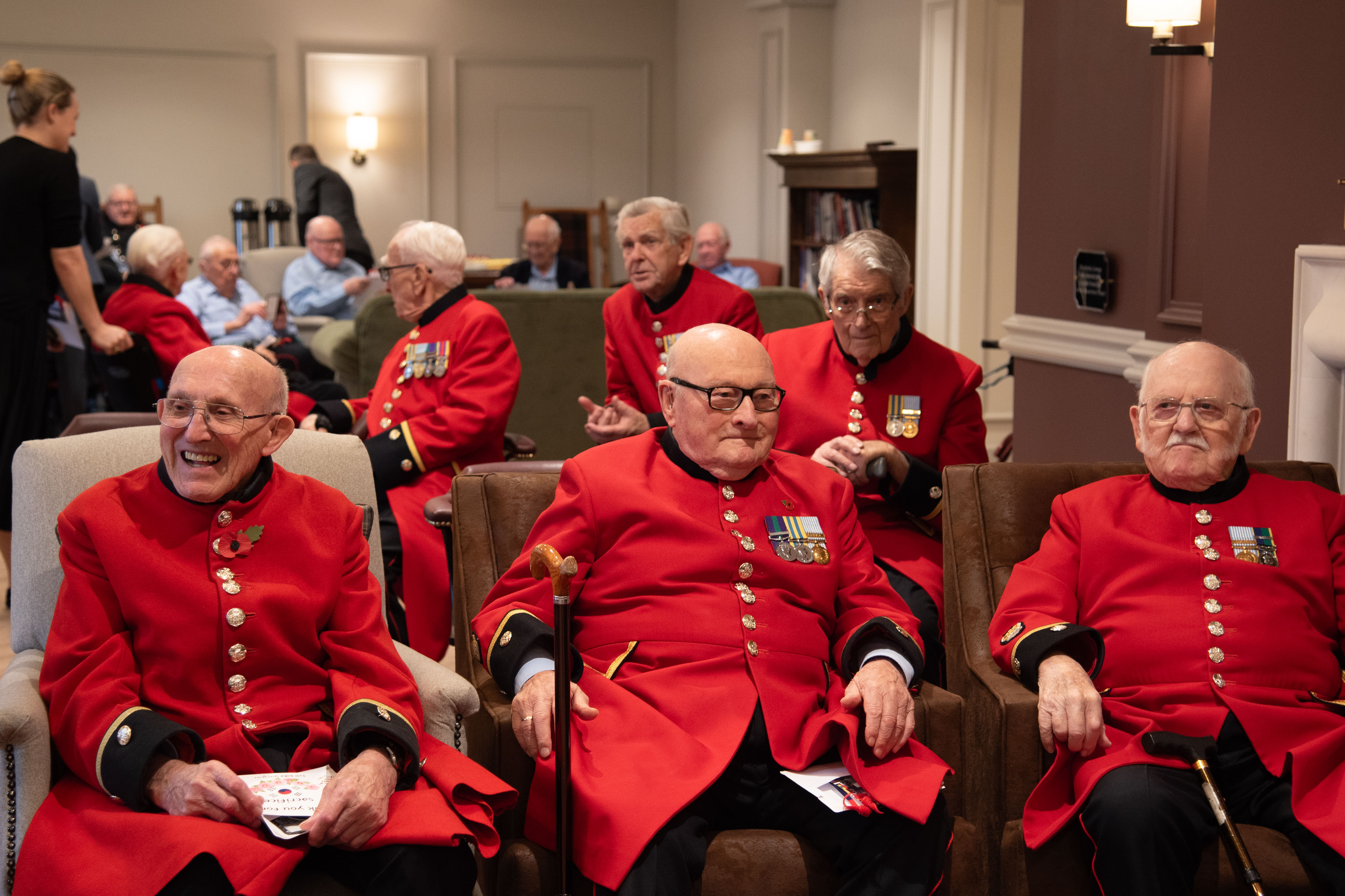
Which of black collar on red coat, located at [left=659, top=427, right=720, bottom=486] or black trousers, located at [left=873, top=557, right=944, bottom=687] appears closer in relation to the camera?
black collar on red coat, located at [left=659, top=427, right=720, bottom=486]

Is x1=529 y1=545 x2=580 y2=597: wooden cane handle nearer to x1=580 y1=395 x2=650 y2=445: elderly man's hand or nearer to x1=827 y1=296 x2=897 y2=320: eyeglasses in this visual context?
x1=827 y1=296 x2=897 y2=320: eyeglasses

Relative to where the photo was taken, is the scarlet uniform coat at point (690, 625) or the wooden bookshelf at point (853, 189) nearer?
the scarlet uniform coat at point (690, 625)

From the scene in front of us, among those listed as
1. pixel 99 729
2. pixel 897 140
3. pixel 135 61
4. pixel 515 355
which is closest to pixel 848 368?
pixel 515 355

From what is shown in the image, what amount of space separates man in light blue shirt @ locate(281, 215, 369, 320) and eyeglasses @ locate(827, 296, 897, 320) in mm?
4913

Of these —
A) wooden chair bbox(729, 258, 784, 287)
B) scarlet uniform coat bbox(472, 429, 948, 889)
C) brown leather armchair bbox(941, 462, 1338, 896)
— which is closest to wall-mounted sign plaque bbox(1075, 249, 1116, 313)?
brown leather armchair bbox(941, 462, 1338, 896)

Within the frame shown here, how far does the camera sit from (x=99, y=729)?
175cm

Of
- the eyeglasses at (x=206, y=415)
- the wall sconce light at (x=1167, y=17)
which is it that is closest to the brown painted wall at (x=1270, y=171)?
the wall sconce light at (x=1167, y=17)

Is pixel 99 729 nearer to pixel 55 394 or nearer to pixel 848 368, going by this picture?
pixel 848 368

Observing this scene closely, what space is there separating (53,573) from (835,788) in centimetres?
129

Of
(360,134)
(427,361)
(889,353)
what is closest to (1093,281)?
(889,353)

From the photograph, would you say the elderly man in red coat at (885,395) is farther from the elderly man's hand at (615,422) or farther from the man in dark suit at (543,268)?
the man in dark suit at (543,268)

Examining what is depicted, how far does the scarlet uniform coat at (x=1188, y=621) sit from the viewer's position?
6.45 ft

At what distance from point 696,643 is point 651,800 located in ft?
1.00

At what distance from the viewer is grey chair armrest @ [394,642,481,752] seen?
1.97 meters
